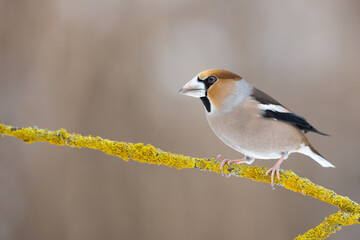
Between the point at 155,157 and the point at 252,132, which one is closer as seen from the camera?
the point at 155,157

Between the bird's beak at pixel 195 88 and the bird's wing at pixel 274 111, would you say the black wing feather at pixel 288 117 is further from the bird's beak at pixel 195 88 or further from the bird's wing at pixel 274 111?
the bird's beak at pixel 195 88

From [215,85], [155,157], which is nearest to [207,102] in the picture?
[215,85]

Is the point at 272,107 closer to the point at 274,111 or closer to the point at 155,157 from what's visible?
the point at 274,111

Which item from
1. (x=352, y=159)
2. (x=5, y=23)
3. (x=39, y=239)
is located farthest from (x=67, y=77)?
(x=352, y=159)

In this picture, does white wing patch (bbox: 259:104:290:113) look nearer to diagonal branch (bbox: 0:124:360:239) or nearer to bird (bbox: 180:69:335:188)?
bird (bbox: 180:69:335:188)

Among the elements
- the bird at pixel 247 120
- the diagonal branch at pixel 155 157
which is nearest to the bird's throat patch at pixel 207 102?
the bird at pixel 247 120

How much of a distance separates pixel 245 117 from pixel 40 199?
2.98 feet

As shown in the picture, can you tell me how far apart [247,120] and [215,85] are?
0.07 meters

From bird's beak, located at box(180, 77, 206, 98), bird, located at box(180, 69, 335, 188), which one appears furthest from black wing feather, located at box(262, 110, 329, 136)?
bird's beak, located at box(180, 77, 206, 98)

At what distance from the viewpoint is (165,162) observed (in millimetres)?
387

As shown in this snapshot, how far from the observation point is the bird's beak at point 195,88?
44 cm

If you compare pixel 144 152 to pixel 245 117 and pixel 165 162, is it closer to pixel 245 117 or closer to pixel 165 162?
pixel 165 162

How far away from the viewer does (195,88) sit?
46cm

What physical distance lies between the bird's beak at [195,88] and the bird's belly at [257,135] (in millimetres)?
42
